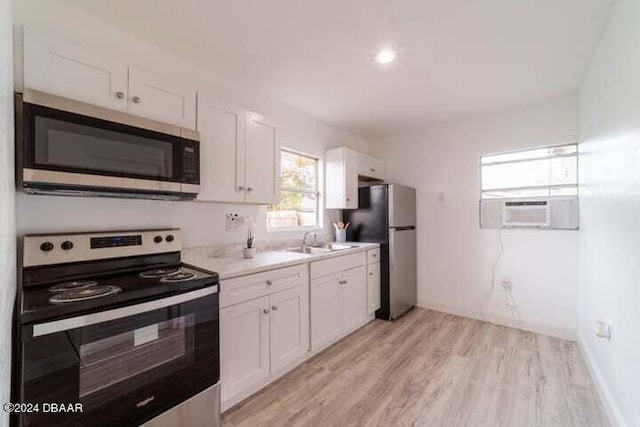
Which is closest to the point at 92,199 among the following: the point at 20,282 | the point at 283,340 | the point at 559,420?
the point at 20,282

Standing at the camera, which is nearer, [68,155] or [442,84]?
[68,155]

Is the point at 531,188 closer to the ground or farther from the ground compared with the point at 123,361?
farther from the ground

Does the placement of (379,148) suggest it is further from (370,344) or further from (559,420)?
(559,420)

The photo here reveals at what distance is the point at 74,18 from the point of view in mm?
1666

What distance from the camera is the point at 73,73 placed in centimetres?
141

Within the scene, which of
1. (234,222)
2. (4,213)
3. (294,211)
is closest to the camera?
(4,213)

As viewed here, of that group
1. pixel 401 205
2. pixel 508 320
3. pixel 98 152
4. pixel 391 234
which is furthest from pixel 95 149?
pixel 508 320

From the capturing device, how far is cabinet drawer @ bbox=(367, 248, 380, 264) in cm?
323

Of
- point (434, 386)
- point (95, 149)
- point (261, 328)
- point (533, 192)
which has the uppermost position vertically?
point (95, 149)

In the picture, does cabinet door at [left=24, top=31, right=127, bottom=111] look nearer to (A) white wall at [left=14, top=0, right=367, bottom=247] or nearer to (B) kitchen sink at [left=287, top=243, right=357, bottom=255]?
(A) white wall at [left=14, top=0, right=367, bottom=247]

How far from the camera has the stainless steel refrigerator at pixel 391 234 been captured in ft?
10.9

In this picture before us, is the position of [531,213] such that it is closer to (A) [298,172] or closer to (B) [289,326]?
(A) [298,172]

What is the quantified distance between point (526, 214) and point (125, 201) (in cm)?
375

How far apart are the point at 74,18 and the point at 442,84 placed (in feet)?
8.99
